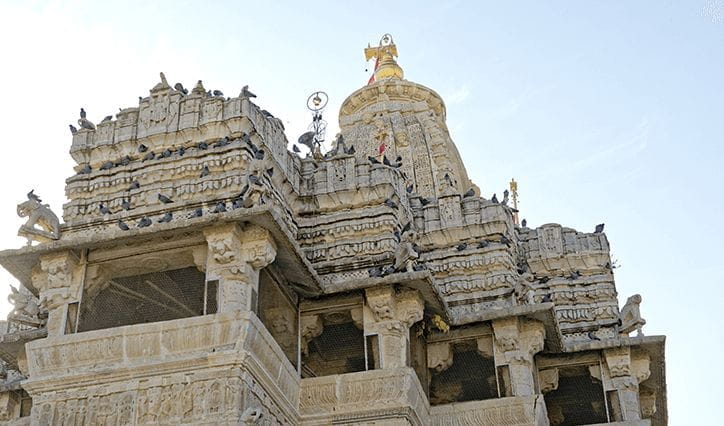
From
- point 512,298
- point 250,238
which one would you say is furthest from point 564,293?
point 250,238

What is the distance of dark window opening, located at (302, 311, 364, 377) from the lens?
732 inches

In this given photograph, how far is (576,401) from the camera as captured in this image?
70.4 feet

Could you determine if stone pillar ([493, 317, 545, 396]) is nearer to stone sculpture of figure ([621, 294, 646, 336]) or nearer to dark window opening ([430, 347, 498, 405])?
dark window opening ([430, 347, 498, 405])

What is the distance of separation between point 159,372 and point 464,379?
7531 mm

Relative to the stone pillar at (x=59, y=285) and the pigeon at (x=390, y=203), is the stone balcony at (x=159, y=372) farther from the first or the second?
the pigeon at (x=390, y=203)

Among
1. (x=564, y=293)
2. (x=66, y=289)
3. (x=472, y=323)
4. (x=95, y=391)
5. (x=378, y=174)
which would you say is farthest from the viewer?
(x=564, y=293)

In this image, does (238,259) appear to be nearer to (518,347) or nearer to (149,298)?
(149,298)

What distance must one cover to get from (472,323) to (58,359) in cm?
751

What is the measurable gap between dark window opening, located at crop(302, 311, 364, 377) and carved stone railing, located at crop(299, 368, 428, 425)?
5.29 ft

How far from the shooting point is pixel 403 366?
16.8 meters

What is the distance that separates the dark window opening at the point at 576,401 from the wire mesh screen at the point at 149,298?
7.76 meters

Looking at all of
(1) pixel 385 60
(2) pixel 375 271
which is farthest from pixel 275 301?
(1) pixel 385 60

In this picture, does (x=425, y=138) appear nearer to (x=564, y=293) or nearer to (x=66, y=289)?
(x=564, y=293)

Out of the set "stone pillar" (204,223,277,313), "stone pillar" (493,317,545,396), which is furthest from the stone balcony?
Answer: "stone pillar" (493,317,545,396)
